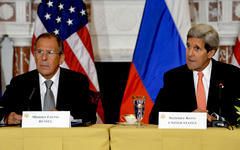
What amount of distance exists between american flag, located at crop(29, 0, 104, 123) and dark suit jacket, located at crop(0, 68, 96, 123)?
1.06m

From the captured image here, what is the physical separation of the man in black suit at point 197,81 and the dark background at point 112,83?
1.90 metres

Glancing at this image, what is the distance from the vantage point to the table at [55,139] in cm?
176

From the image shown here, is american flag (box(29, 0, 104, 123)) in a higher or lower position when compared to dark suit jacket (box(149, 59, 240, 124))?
higher

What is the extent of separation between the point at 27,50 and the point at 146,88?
5.67 feet

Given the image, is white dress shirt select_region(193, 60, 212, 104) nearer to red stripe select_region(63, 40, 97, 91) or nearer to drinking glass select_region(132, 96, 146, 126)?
drinking glass select_region(132, 96, 146, 126)

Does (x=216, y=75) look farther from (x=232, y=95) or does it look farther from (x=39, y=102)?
(x=39, y=102)

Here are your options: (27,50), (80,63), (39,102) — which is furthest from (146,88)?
(27,50)

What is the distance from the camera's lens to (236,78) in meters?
2.74

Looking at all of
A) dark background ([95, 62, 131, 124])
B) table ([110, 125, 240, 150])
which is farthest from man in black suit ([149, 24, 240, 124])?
dark background ([95, 62, 131, 124])

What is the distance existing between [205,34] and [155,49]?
44.3 inches

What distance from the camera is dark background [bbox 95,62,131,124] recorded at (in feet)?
15.2

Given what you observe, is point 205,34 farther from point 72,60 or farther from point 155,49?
point 72,60

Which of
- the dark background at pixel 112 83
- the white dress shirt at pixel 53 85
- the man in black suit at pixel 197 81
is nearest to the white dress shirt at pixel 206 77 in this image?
the man in black suit at pixel 197 81

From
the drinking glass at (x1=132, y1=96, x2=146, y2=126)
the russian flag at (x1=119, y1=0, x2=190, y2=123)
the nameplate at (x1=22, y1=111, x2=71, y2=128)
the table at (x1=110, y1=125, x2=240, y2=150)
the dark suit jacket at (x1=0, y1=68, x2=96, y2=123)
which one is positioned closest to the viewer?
the table at (x1=110, y1=125, x2=240, y2=150)
